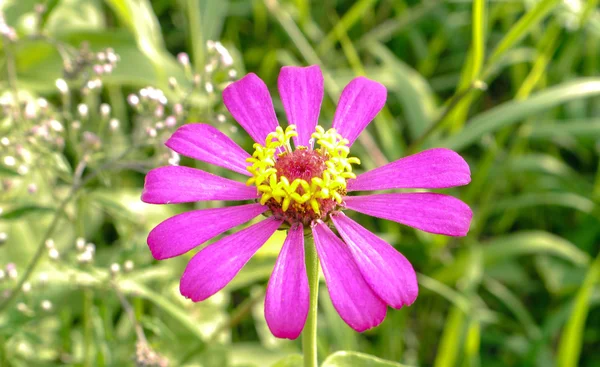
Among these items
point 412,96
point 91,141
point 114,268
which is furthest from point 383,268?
point 412,96

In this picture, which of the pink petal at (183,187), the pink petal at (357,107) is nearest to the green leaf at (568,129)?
the pink petal at (357,107)

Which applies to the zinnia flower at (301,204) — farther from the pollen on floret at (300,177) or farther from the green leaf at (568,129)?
the green leaf at (568,129)

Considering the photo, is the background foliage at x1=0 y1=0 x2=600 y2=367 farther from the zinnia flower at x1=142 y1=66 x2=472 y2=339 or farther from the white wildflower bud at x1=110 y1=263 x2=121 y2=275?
the zinnia flower at x1=142 y1=66 x2=472 y2=339

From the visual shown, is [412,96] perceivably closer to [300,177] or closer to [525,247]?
[525,247]

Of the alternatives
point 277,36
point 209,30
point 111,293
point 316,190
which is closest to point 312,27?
point 277,36

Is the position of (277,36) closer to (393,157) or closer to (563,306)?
(393,157)

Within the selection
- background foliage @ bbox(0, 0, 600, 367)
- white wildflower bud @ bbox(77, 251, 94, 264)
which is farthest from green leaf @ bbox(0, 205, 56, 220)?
white wildflower bud @ bbox(77, 251, 94, 264)

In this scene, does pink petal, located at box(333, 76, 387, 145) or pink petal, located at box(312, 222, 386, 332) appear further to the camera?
pink petal, located at box(333, 76, 387, 145)
